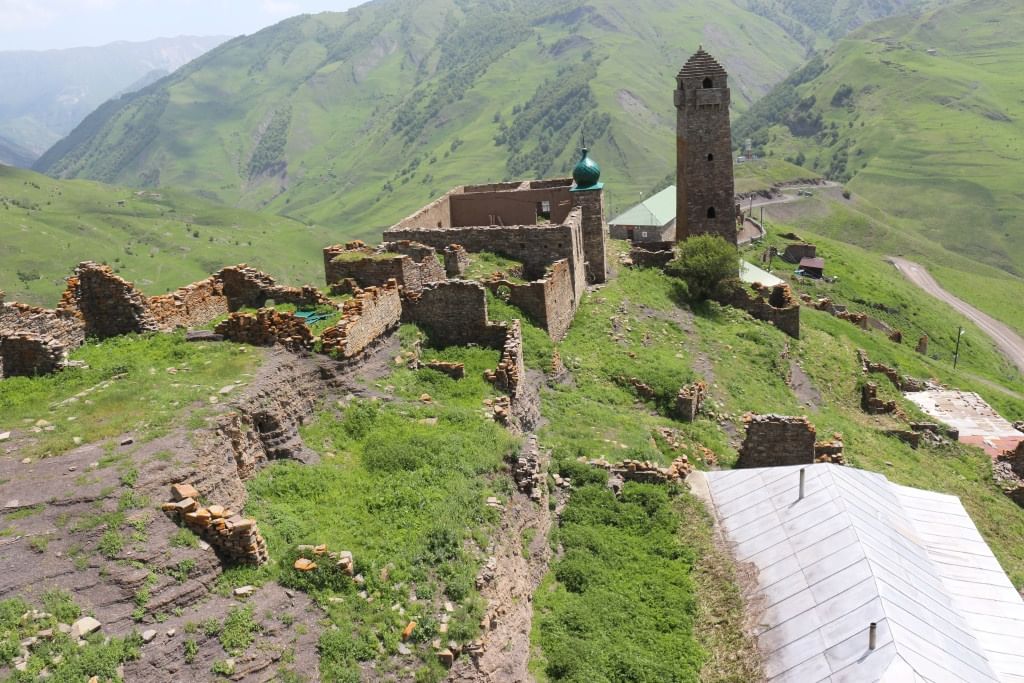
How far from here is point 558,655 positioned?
46.6 feet

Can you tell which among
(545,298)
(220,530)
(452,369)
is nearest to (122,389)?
(220,530)

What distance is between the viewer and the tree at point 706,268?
3831 cm

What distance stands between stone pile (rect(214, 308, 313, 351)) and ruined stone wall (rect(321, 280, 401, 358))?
560mm

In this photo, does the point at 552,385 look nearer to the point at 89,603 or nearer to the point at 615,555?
the point at 615,555

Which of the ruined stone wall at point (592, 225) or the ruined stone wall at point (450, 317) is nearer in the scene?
the ruined stone wall at point (450, 317)

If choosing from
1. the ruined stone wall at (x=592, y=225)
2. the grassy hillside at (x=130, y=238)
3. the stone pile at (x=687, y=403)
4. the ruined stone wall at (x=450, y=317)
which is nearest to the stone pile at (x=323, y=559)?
the ruined stone wall at (x=450, y=317)

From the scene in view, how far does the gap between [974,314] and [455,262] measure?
92.9 m

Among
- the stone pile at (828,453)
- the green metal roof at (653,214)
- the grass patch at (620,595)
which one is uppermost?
the grass patch at (620,595)

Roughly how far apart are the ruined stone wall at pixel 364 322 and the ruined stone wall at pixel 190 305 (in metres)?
4.22

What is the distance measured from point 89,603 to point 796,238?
327ft

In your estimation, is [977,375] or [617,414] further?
[977,375]

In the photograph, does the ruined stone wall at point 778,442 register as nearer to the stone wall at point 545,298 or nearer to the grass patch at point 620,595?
the grass patch at point 620,595

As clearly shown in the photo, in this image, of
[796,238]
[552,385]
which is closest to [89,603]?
[552,385]

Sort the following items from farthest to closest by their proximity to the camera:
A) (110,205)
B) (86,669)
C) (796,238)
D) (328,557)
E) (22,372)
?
(110,205) < (796,238) < (22,372) < (328,557) < (86,669)
